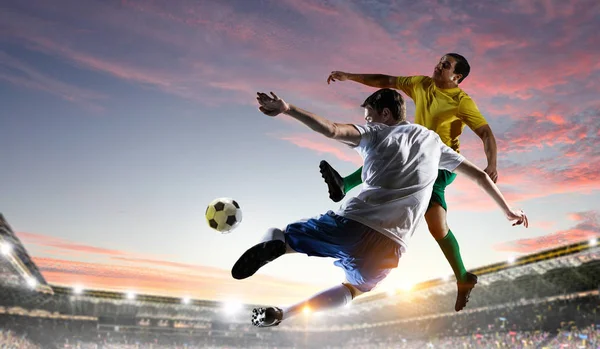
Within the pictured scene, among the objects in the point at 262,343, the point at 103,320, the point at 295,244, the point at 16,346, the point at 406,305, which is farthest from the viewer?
the point at 262,343

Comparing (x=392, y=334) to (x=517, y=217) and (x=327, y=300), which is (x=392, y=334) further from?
(x=327, y=300)

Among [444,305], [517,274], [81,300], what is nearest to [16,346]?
[81,300]

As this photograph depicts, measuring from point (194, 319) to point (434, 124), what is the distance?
29.0 meters

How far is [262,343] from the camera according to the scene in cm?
3238

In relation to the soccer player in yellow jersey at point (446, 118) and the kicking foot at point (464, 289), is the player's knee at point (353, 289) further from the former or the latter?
→ the kicking foot at point (464, 289)

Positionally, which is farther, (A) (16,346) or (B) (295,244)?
(A) (16,346)

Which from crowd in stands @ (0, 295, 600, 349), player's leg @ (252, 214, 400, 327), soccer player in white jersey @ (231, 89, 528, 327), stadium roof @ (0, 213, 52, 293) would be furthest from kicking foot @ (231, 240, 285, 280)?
crowd in stands @ (0, 295, 600, 349)

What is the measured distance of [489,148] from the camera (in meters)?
3.59

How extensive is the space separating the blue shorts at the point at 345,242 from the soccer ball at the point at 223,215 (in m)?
1.32

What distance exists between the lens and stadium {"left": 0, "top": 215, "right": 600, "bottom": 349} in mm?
17859

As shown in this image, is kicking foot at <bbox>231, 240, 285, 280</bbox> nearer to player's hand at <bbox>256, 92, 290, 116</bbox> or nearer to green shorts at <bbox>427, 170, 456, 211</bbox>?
player's hand at <bbox>256, 92, 290, 116</bbox>

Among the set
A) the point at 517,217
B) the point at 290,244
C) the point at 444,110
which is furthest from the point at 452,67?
the point at 290,244

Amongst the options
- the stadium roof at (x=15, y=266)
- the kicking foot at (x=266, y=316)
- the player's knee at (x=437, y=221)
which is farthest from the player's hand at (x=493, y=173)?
the stadium roof at (x=15, y=266)

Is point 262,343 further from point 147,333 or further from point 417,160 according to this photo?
point 417,160
